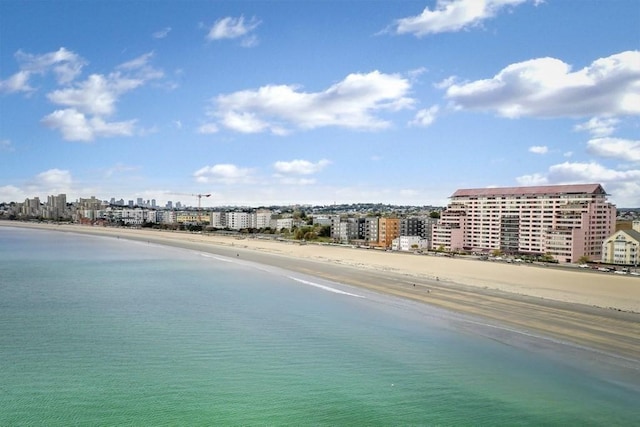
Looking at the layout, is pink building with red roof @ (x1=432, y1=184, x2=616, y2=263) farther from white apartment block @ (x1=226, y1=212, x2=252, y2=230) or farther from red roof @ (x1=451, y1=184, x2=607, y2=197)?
white apartment block @ (x1=226, y1=212, x2=252, y2=230)

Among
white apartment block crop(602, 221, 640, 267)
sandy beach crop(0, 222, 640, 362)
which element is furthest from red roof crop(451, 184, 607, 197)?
sandy beach crop(0, 222, 640, 362)

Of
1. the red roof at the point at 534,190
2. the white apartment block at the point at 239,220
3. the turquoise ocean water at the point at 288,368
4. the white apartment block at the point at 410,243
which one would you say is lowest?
the turquoise ocean water at the point at 288,368

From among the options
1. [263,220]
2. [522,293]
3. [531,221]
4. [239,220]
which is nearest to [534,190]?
[531,221]

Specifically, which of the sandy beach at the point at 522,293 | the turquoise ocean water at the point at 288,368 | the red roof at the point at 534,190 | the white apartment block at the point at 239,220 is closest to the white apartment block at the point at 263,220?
the white apartment block at the point at 239,220

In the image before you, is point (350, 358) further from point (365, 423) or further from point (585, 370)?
point (585, 370)

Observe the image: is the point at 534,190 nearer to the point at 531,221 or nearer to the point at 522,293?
the point at 531,221

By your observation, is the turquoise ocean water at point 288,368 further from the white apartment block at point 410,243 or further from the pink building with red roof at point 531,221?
the white apartment block at point 410,243
